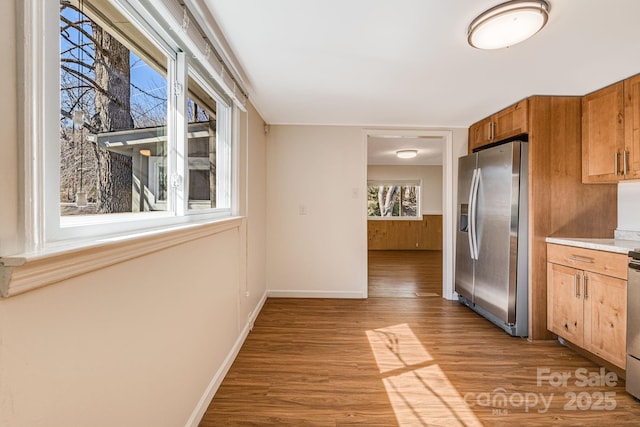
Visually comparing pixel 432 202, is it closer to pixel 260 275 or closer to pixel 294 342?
pixel 260 275

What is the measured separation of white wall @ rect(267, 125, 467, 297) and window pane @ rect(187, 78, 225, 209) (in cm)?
147

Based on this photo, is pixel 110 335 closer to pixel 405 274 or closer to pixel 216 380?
pixel 216 380

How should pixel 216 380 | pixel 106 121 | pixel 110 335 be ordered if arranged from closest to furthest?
pixel 110 335
pixel 106 121
pixel 216 380

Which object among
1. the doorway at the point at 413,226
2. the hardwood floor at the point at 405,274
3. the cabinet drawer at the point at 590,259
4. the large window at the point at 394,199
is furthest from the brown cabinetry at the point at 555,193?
the large window at the point at 394,199

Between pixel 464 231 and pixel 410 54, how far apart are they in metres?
2.17

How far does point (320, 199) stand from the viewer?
374cm

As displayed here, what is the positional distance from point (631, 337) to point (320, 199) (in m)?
2.89

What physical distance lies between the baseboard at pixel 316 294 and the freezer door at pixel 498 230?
136 cm

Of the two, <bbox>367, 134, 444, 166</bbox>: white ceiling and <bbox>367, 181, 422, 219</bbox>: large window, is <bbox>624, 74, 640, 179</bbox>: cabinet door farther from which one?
<bbox>367, 181, 422, 219</bbox>: large window

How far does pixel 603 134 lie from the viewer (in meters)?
2.39

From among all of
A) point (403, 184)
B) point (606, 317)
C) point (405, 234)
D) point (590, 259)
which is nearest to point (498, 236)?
point (590, 259)

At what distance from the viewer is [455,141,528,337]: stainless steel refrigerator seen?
2627 millimetres

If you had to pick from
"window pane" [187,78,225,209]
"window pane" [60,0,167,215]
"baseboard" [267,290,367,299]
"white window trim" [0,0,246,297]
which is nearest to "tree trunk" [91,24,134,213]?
"window pane" [60,0,167,215]

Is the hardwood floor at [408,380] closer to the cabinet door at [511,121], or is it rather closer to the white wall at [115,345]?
the white wall at [115,345]
